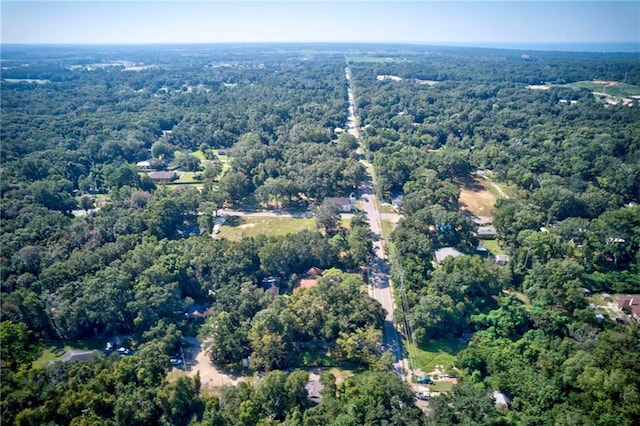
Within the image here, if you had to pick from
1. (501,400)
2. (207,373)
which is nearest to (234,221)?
(207,373)

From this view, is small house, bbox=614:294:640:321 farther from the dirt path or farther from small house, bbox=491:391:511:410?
the dirt path

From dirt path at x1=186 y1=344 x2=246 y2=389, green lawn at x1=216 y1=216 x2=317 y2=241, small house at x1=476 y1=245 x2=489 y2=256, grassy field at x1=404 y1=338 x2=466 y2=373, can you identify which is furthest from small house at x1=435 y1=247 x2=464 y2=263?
dirt path at x1=186 y1=344 x2=246 y2=389

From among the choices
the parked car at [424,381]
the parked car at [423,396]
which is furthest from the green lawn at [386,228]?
the parked car at [423,396]

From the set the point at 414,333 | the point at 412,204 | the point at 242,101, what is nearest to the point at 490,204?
the point at 412,204

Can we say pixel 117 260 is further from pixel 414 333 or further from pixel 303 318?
pixel 414 333

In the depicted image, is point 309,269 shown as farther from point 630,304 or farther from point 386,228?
point 630,304

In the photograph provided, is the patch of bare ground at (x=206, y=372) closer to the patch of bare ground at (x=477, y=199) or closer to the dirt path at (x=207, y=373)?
the dirt path at (x=207, y=373)
